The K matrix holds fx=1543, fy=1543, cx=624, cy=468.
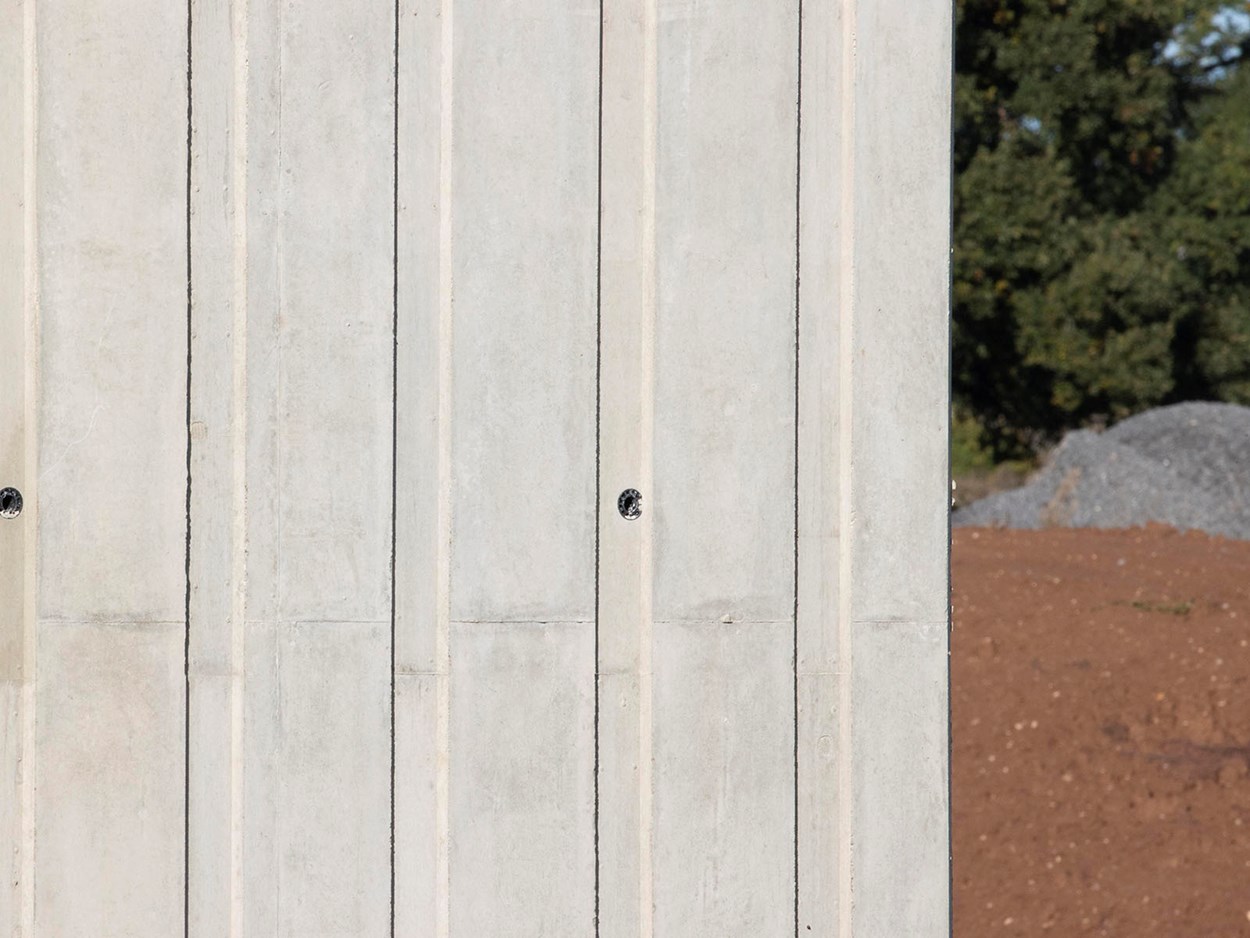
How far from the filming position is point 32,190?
13.6 feet

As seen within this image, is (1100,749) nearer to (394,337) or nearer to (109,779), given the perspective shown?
(394,337)

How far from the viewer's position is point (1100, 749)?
29.1 feet

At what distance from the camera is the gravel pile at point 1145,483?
1463 cm

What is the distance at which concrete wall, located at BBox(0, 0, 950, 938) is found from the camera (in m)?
4.15

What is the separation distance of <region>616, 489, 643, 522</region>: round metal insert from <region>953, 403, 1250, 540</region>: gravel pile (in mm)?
11121

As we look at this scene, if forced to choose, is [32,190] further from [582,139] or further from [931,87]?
[931,87]

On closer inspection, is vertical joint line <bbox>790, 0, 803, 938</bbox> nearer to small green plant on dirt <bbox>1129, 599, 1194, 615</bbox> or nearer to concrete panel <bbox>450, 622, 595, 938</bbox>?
concrete panel <bbox>450, 622, 595, 938</bbox>

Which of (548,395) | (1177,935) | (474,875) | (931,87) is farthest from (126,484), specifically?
(1177,935)

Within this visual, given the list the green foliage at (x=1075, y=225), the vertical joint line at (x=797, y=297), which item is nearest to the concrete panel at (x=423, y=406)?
the vertical joint line at (x=797, y=297)

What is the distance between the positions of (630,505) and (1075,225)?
17.1 meters

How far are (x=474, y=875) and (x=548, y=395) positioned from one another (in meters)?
1.34

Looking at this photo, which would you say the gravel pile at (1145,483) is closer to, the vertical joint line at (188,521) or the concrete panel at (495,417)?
the concrete panel at (495,417)

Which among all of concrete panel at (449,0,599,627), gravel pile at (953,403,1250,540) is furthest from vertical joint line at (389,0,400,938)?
gravel pile at (953,403,1250,540)

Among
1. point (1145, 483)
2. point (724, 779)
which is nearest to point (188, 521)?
point (724, 779)
